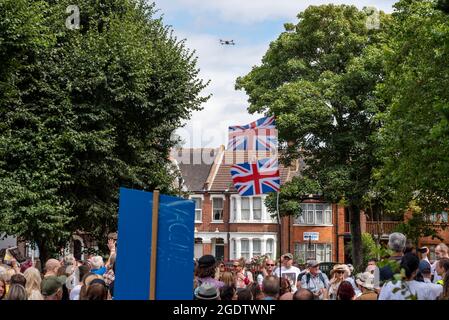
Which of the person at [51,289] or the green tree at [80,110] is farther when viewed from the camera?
the green tree at [80,110]

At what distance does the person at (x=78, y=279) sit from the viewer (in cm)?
1079

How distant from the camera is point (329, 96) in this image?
38125mm

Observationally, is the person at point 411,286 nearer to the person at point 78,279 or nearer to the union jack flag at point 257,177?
A: the person at point 78,279

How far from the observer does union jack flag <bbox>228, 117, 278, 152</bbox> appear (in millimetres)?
13984

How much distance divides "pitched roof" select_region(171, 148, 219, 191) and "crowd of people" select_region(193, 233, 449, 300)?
46.6 metres

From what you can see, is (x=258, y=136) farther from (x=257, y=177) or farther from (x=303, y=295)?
(x=303, y=295)

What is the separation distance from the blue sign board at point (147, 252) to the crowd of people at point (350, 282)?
1.39 m

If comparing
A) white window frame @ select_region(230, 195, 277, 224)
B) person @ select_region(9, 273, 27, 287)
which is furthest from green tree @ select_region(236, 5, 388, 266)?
person @ select_region(9, 273, 27, 287)

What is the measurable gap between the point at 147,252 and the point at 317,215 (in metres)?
52.7

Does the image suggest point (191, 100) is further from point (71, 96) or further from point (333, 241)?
point (333, 241)

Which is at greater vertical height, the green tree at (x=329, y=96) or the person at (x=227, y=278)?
the green tree at (x=329, y=96)

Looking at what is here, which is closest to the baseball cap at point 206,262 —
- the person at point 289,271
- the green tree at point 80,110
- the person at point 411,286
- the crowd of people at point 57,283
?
the crowd of people at point 57,283

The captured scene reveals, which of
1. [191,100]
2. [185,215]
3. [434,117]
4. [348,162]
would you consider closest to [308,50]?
A: [348,162]

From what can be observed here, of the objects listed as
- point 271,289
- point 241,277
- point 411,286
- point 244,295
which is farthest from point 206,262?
point 241,277
